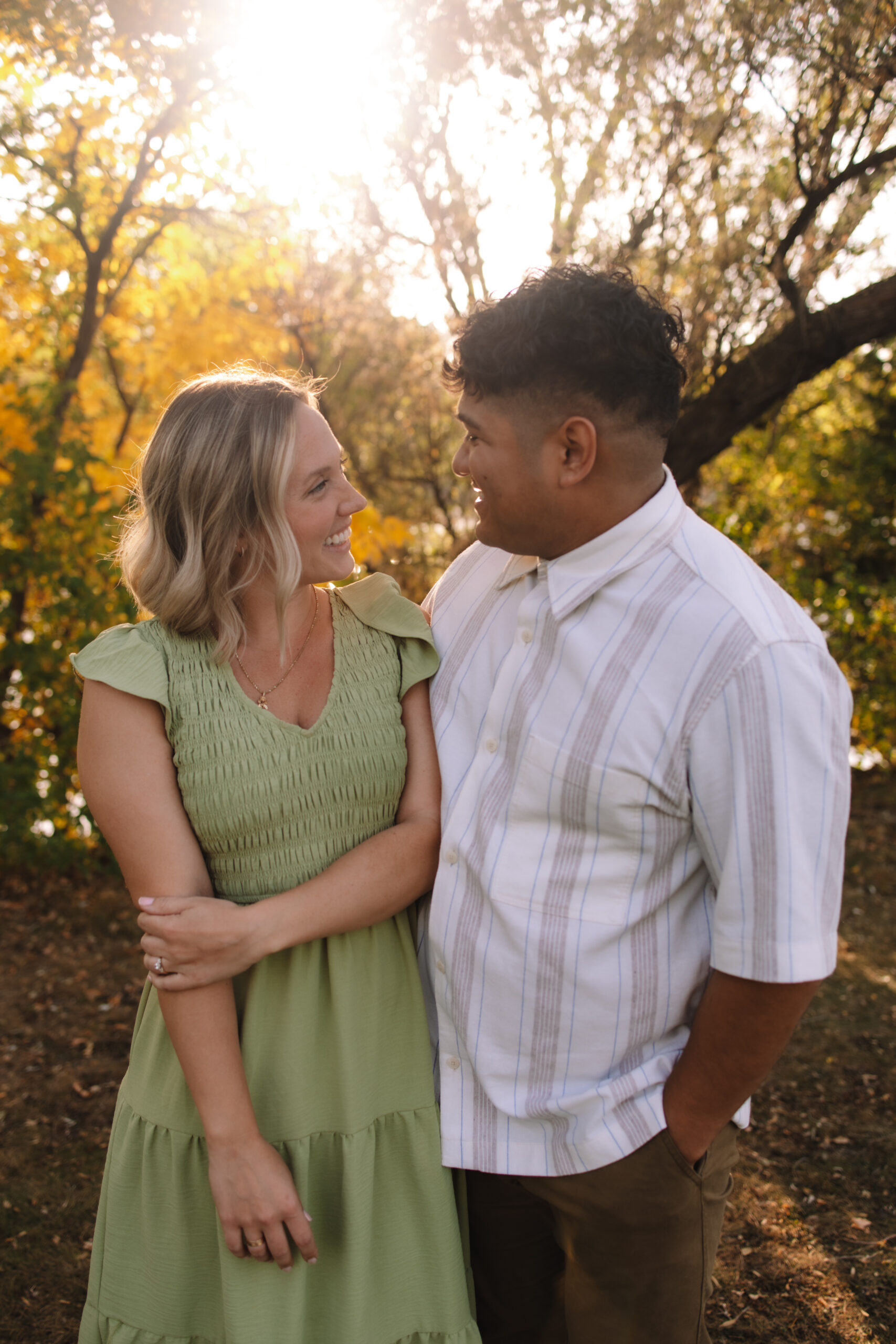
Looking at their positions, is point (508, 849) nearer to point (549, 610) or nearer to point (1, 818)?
point (549, 610)

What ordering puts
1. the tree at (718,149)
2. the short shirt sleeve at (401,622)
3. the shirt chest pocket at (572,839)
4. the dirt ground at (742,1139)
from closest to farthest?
the shirt chest pocket at (572,839), the short shirt sleeve at (401,622), the dirt ground at (742,1139), the tree at (718,149)

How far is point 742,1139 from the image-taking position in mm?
3107

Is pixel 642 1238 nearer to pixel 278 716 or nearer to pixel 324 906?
pixel 324 906

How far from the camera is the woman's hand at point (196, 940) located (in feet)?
4.89

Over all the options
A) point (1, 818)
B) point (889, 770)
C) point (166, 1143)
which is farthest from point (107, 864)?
point (889, 770)

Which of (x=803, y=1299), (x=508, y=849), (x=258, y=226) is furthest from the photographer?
(x=258, y=226)

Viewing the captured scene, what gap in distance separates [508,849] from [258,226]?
470 cm

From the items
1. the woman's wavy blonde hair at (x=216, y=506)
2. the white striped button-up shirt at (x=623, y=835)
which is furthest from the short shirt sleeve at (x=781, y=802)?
the woman's wavy blonde hair at (x=216, y=506)

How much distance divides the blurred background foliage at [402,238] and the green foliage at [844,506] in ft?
0.17

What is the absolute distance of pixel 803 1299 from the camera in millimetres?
2436

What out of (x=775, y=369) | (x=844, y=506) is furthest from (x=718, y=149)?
(x=844, y=506)

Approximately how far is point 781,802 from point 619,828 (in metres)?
0.25

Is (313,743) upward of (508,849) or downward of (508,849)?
upward

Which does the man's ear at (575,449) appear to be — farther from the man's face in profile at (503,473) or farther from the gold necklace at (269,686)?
the gold necklace at (269,686)
